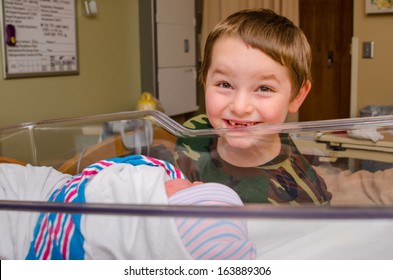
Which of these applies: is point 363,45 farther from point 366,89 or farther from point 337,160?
point 337,160

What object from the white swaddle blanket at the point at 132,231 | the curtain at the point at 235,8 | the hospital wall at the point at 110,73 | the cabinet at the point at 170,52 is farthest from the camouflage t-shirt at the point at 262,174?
the curtain at the point at 235,8

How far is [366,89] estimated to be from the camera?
12.1 ft

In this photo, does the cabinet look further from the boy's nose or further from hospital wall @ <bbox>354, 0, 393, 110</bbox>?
the boy's nose

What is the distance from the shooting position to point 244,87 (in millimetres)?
917

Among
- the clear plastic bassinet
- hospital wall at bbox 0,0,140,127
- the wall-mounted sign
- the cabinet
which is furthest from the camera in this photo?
the cabinet

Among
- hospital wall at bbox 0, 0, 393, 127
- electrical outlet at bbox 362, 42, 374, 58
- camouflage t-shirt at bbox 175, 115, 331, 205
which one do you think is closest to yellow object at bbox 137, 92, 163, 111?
hospital wall at bbox 0, 0, 393, 127

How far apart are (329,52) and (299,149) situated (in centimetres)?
366

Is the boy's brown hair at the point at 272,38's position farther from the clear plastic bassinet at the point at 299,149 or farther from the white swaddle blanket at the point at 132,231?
the white swaddle blanket at the point at 132,231

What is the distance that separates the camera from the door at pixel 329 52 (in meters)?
4.04

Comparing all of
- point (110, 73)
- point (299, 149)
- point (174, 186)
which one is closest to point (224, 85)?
point (299, 149)

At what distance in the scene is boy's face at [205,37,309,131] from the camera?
36.1 inches

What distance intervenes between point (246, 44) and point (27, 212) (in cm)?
60

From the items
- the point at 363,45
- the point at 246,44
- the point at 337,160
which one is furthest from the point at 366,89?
the point at 337,160

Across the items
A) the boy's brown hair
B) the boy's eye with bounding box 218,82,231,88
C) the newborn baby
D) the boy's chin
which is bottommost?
the newborn baby
